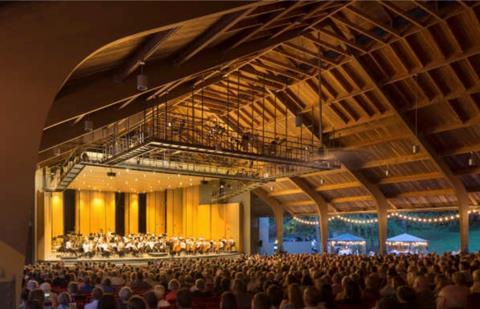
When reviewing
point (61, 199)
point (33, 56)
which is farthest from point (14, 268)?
point (61, 199)

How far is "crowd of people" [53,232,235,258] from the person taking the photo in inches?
1222

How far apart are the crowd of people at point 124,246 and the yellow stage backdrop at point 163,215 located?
2.52 metres

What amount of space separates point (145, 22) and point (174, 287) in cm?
578

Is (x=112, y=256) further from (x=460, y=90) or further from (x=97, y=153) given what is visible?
(x=460, y=90)

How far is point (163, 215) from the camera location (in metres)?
43.8

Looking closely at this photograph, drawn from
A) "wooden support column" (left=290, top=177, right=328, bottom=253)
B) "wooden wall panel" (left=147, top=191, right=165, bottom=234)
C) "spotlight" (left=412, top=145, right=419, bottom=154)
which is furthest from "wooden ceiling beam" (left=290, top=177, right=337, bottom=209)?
"wooden wall panel" (left=147, top=191, right=165, bottom=234)

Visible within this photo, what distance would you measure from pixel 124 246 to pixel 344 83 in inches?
628

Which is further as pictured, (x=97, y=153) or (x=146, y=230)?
(x=146, y=230)

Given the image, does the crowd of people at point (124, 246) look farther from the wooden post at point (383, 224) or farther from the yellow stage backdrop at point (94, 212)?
the wooden post at point (383, 224)

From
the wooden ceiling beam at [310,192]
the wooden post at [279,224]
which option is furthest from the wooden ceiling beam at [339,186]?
the wooden post at [279,224]

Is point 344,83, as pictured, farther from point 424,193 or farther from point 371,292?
point 371,292

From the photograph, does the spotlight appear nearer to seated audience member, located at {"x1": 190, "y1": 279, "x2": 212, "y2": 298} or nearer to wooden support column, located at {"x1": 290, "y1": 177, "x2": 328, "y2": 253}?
wooden support column, located at {"x1": 290, "y1": 177, "x2": 328, "y2": 253}

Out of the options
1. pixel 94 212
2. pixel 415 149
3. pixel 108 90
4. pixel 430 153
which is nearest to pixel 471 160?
pixel 430 153

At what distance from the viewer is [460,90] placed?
833 inches
